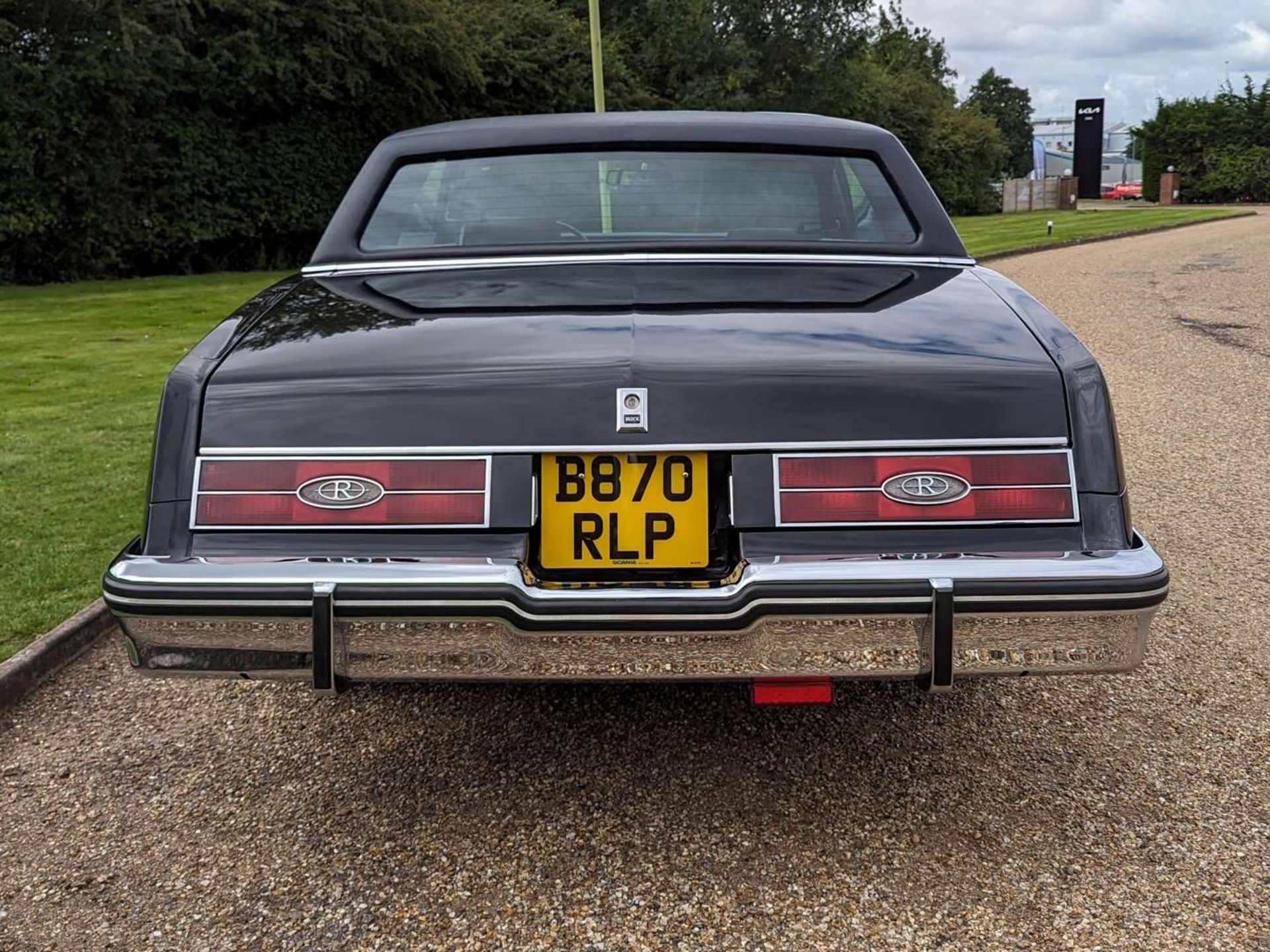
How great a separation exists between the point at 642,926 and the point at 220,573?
1.07m

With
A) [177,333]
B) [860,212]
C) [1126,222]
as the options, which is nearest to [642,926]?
[860,212]

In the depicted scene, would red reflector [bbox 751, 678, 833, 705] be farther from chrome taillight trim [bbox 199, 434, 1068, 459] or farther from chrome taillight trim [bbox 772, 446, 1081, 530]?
chrome taillight trim [bbox 199, 434, 1068, 459]

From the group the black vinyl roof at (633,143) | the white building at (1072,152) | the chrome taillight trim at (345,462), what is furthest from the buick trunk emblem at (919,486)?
the white building at (1072,152)

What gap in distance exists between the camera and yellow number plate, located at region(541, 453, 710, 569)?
2.25m

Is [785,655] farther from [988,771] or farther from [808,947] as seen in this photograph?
[988,771]

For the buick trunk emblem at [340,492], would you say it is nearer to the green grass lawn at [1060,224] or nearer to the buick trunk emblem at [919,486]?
the buick trunk emblem at [919,486]

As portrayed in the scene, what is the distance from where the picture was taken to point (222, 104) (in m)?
19.4

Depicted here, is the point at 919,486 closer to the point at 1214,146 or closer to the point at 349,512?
the point at 349,512

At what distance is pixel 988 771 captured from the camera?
285cm

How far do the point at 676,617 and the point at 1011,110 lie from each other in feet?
368

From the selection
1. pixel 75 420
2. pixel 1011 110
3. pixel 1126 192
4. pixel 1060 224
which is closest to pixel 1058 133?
pixel 1011 110

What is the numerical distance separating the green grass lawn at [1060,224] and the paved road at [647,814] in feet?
56.9

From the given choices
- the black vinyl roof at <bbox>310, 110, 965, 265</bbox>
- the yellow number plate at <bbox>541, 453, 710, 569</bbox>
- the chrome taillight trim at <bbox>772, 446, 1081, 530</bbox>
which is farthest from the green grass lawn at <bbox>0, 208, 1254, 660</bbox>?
the chrome taillight trim at <bbox>772, 446, 1081, 530</bbox>

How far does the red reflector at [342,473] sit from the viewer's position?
2.27 metres
